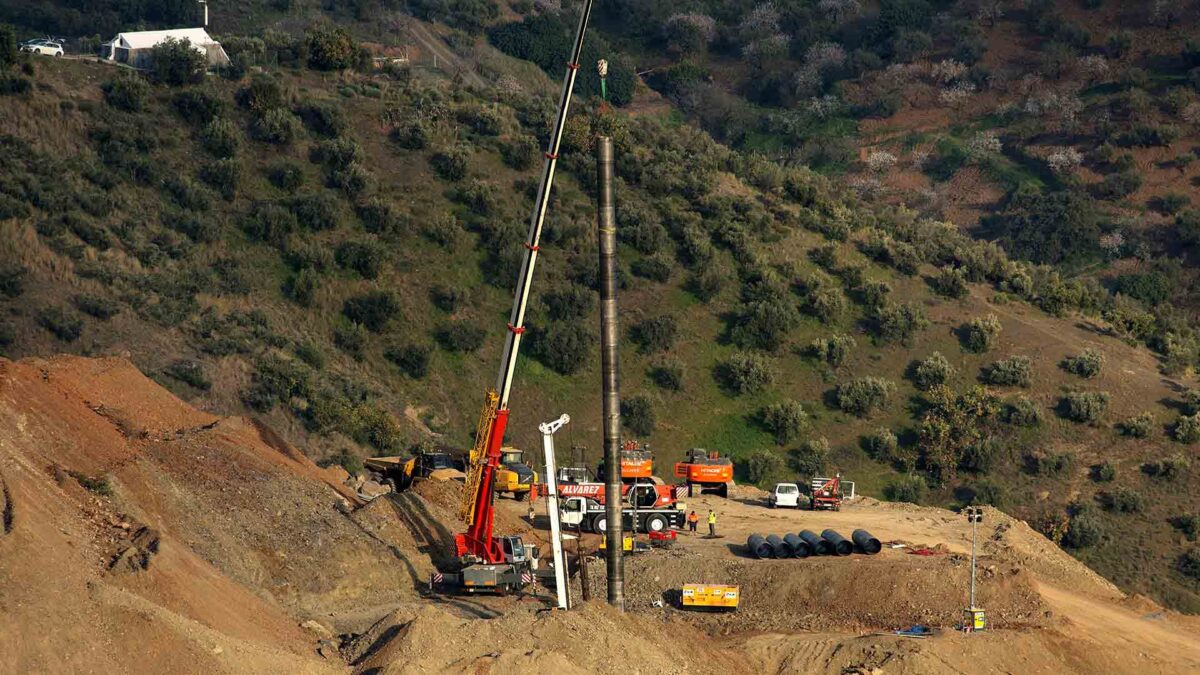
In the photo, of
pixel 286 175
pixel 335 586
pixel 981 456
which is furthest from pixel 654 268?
pixel 335 586

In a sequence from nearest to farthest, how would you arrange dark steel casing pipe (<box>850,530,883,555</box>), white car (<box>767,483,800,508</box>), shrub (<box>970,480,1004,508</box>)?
dark steel casing pipe (<box>850,530,883,555</box>), white car (<box>767,483,800,508</box>), shrub (<box>970,480,1004,508</box>)

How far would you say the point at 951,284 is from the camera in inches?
3310

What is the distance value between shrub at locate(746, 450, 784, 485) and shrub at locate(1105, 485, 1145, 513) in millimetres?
14128

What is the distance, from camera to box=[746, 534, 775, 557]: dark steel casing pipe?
50.0 meters

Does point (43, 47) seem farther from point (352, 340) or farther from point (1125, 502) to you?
point (1125, 502)

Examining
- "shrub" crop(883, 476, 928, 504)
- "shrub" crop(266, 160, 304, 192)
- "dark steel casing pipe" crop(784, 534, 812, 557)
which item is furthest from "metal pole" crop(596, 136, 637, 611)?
"shrub" crop(266, 160, 304, 192)

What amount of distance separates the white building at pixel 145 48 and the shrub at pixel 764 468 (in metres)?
41.5

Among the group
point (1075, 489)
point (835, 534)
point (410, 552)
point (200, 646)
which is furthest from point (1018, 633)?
point (1075, 489)

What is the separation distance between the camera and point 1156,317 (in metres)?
86.1

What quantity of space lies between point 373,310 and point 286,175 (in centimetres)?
1116

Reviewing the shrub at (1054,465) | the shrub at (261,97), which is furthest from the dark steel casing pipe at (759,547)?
the shrub at (261,97)

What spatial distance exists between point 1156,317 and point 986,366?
1403cm

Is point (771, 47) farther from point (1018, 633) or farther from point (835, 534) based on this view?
point (1018, 633)

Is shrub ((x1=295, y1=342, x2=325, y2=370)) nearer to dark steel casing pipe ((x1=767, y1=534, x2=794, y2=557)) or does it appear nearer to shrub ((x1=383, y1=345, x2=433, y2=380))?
shrub ((x1=383, y1=345, x2=433, y2=380))
